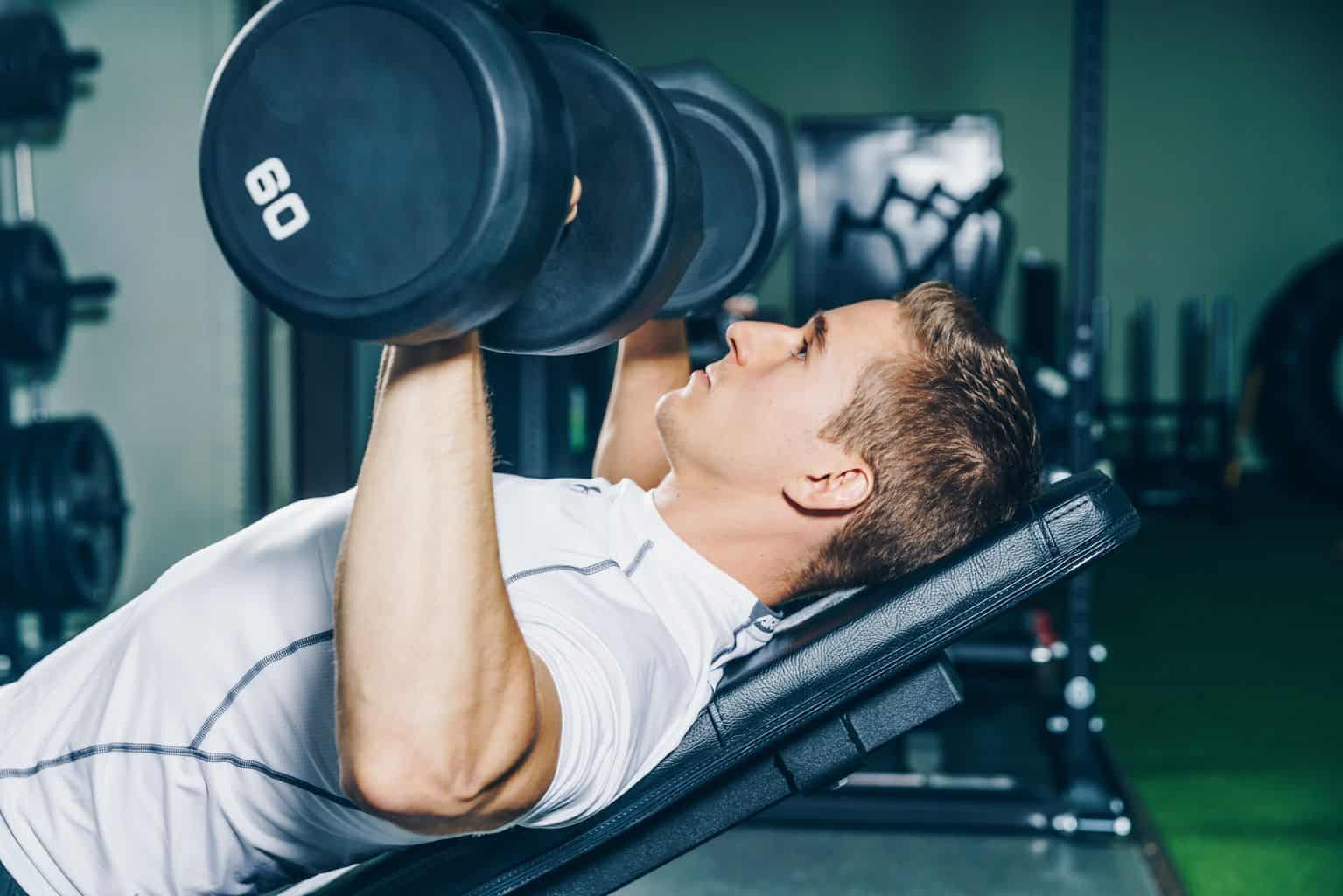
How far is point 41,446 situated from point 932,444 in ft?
8.05

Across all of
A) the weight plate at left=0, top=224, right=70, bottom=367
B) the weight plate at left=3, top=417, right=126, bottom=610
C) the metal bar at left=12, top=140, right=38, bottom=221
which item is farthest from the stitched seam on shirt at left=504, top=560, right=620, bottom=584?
the metal bar at left=12, top=140, right=38, bottom=221

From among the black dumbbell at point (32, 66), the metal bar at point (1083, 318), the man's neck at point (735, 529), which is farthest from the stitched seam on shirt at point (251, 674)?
the black dumbbell at point (32, 66)

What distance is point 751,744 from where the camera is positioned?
42.8 inches

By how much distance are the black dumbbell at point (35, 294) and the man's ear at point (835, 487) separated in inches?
99.6

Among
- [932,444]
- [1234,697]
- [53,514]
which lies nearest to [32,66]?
[53,514]

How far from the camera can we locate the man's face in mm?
1147

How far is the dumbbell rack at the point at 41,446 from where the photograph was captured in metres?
2.89

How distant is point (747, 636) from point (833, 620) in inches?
3.4

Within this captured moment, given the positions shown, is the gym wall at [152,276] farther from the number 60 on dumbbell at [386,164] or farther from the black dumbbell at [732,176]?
the number 60 on dumbbell at [386,164]

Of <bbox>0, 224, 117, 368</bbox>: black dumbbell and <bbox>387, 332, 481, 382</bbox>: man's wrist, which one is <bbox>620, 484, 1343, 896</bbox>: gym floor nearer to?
<bbox>387, 332, 481, 382</bbox>: man's wrist

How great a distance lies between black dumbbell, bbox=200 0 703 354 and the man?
8 centimetres

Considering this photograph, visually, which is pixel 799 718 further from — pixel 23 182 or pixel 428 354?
pixel 23 182

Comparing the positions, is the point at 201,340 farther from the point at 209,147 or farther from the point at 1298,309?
the point at 1298,309

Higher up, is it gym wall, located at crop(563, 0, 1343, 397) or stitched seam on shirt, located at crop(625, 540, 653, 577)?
gym wall, located at crop(563, 0, 1343, 397)
